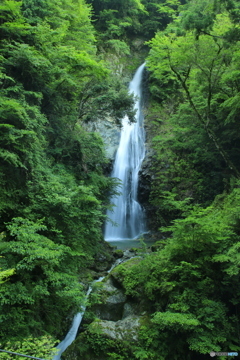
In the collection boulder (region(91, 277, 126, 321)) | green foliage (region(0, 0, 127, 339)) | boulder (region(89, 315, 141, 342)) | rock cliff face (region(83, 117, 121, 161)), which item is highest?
rock cliff face (region(83, 117, 121, 161))

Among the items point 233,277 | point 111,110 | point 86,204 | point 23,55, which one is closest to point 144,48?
point 111,110

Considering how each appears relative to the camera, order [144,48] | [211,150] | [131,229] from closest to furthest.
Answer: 1. [211,150]
2. [131,229]
3. [144,48]

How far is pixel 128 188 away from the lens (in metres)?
18.5

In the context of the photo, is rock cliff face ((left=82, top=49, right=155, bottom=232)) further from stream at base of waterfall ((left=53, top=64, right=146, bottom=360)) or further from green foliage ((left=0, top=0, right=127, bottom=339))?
green foliage ((left=0, top=0, right=127, bottom=339))

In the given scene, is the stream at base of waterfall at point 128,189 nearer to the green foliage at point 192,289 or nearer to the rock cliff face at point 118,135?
the rock cliff face at point 118,135

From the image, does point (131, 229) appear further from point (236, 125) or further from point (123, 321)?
point (123, 321)

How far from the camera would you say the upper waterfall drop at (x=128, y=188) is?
56.7 feet

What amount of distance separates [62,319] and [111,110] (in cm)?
1021

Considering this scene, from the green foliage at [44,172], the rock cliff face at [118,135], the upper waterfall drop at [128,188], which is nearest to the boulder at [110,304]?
the green foliage at [44,172]

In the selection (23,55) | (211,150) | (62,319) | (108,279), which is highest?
(23,55)

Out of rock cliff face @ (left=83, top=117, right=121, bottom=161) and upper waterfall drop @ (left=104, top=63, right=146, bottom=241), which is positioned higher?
rock cliff face @ (left=83, top=117, right=121, bottom=161)

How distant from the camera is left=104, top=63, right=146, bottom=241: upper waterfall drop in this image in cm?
1730

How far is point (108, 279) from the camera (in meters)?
8.21

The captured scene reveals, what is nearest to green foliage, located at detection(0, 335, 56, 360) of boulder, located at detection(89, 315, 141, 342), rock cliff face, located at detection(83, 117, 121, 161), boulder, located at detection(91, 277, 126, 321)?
boulder, located at detection(89, 315, 141, 342)
